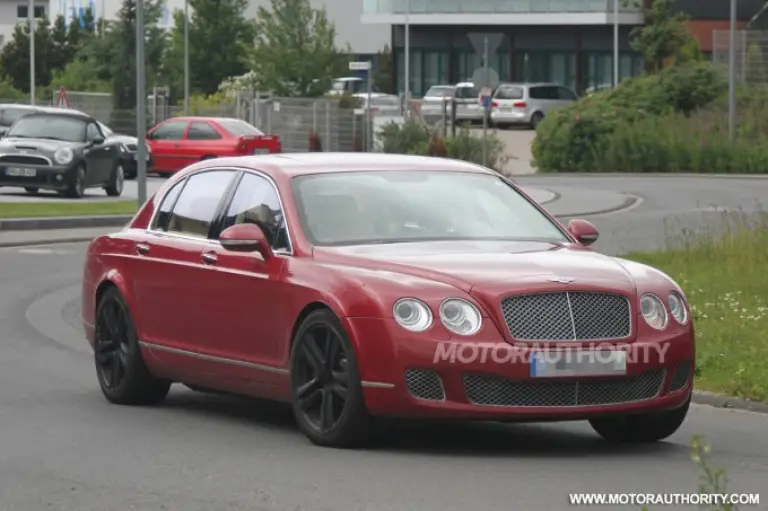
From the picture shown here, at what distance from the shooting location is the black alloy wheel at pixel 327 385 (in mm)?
9484

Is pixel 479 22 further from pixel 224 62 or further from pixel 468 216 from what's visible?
pixel 468 216

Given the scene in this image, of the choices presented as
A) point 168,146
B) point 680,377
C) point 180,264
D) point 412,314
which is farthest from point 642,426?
point 168,146

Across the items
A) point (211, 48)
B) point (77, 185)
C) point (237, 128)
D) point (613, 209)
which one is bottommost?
point (613, 209)

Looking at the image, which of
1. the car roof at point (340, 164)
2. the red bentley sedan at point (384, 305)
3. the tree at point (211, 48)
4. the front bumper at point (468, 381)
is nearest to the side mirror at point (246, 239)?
the red bentley sedan at point (384, 305)

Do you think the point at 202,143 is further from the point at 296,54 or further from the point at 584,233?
the point at 584,233

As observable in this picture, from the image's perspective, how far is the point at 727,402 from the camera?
39.4 ft

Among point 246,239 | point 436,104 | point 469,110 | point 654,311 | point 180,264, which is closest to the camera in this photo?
point 654,311

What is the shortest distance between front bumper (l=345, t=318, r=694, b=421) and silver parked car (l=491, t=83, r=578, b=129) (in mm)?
71374

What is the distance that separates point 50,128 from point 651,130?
17.2 metres

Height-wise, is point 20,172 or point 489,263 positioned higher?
point 489,263

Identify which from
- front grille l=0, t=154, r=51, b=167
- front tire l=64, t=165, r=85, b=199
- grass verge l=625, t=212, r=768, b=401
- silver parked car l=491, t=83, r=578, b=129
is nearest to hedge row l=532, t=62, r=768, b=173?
front tire l=64, t=165, r=85, b=199

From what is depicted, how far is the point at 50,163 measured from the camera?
37.3 meters

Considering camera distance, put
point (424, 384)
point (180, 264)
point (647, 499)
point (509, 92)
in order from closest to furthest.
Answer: point (647, 499) < point (424, 384) < point (180, 264) < point (509, 92)

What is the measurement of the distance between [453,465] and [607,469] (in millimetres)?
656
